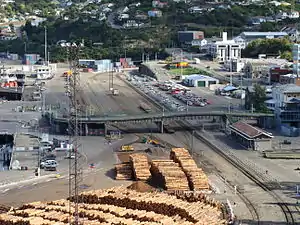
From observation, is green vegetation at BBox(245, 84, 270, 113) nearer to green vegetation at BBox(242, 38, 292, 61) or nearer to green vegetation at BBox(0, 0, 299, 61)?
green vegetation at BBox(242, 38, 292, 61)

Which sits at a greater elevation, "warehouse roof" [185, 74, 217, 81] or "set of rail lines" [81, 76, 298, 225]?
"warehouse roof" [185, 74, 217, 81]

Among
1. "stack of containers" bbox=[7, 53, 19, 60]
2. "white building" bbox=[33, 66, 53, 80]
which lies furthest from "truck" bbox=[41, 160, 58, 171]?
"stack of containers" bbox=[7, 53, 19, 60]

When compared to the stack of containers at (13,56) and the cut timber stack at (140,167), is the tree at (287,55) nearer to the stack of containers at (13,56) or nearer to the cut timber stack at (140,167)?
the stack of containers at (13,56)

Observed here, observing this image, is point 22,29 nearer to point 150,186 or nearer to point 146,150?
point 146,150

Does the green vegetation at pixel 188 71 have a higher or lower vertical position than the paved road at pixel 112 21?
lower

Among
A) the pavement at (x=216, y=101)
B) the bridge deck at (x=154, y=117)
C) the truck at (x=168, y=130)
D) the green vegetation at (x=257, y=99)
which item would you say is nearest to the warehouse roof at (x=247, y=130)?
the bridge deck at (x=154, y=117)

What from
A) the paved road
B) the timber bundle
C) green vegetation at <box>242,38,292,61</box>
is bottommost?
the timber bundle

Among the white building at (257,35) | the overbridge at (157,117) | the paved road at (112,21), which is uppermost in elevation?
the paved road at (112,21)

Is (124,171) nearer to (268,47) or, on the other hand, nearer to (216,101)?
(216,101)
